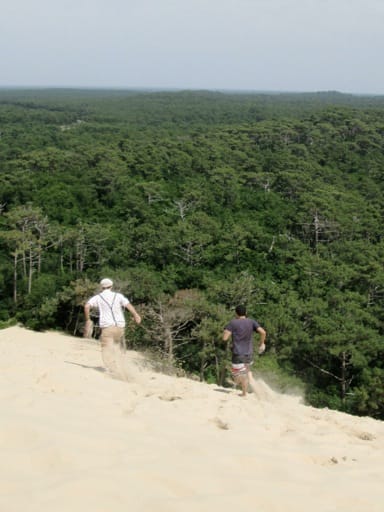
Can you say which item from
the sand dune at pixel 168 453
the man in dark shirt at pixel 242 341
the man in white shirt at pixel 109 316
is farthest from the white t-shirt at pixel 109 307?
the man in dark shirt at pixel 242 341

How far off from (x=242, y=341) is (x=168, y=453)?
3.26 metres

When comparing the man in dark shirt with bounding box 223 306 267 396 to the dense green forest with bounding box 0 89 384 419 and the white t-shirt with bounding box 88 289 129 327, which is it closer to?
the white t-shirt with bounding box 88 289 129 327

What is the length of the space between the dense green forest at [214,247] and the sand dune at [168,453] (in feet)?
41.2

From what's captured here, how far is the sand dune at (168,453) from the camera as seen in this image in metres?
3.05

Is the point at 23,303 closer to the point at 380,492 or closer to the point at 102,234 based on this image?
the point at 102,234

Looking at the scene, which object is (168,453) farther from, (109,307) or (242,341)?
(109,307)

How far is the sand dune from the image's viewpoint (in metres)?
3.05

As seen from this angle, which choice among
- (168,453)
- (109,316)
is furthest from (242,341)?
(168,453)

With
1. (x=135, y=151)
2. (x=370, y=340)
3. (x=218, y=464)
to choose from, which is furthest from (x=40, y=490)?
(x=135, y=151)

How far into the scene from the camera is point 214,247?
3228cm

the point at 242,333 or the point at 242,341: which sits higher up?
the point at 242,333

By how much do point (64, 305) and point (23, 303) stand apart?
9.18ft

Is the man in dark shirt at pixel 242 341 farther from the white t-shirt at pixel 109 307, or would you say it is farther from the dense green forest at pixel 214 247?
the dense green forest at pixel 214 247

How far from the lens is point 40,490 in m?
2.98
